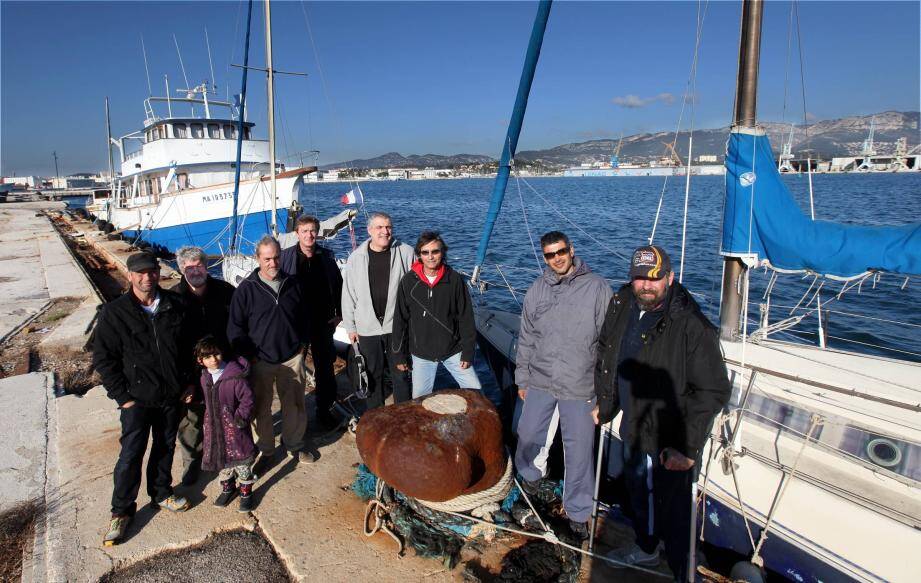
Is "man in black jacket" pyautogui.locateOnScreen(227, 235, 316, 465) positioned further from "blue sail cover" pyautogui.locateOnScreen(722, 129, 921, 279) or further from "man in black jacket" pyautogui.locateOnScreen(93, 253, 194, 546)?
"blue sail cover" pyautogui.locateOnScreen(722, 129, 921, 279)

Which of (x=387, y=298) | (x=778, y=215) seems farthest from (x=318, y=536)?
(x=778, y=215)

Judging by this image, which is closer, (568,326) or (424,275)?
(568,326)

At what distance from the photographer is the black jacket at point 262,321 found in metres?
3.65

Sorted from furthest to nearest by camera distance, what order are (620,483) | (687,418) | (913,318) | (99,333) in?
(913,318), (620,483), (99,333), (687,418)

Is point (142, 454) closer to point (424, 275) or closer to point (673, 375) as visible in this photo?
point (424, 275)

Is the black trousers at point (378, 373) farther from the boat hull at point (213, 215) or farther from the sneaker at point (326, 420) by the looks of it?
the boat hull at point (213, 215)

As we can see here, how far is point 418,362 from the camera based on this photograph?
4.02 metres

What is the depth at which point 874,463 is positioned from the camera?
10.0 ft

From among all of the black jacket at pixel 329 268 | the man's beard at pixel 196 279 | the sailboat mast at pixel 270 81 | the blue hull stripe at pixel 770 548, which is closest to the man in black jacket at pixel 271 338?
the man's beard at pixel 196 279

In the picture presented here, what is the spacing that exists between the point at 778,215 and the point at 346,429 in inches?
163

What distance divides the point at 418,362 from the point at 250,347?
1292 millimetres

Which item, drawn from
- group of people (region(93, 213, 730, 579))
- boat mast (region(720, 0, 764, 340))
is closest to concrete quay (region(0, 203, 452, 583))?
group of people (region(93, 213, 730, 579))

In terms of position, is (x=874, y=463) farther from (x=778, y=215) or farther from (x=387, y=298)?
(x=387, y=298)

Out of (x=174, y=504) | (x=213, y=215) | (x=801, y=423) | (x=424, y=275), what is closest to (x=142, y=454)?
(x=174, y=504)
